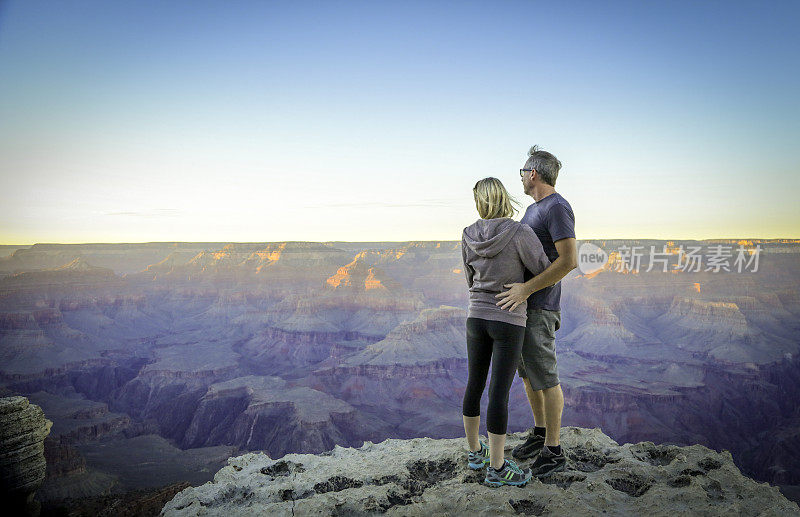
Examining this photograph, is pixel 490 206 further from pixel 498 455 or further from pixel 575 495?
pixel 575 495

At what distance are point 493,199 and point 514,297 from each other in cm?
74

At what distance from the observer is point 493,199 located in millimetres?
3369

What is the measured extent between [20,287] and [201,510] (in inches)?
4208

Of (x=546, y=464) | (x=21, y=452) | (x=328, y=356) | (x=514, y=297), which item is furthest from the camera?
(x=328, y=356)

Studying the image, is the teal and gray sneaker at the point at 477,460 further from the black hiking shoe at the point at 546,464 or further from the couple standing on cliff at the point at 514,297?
the black hiking shoe at the point at 546,464

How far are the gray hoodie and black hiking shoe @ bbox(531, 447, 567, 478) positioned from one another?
1406 millimetres

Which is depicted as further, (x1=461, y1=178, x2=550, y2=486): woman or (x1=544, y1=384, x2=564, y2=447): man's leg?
(x1=544, y1=384, x2=564, y2=447): man's leg

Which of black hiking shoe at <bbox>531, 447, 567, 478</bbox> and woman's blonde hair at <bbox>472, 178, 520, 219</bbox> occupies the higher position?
woman's blonde hair at <bbox>472, 178, 520, 219</bbox>

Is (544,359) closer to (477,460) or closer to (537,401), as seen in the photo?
(537,401)

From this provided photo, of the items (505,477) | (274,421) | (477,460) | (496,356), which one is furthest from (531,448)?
(274,421)

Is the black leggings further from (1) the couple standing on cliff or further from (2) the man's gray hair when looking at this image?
(2) the man's gray hair

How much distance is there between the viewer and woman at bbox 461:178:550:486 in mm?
3312

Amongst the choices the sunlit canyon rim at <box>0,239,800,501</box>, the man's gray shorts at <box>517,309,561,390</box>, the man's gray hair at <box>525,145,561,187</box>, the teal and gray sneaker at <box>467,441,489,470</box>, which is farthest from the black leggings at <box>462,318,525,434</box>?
the sunlit canyon rim at <box>0,239,800,501</box>

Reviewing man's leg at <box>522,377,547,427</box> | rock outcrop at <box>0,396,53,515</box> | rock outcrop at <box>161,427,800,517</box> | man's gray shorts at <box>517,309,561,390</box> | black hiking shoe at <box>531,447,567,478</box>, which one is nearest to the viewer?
rock outcrop at <box>161,427,800,517</box>
